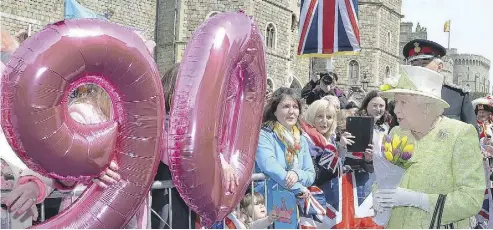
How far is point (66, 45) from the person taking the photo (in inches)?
81.9

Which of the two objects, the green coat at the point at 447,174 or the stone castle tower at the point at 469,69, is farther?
the stone castle tower at the point at 469,69

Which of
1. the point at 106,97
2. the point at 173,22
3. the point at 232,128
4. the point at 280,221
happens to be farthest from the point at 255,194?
the point at 173,22

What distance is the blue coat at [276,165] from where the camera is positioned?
3783 mm

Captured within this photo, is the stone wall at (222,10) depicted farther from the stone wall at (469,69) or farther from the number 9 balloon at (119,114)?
the stone wall at (469,69)

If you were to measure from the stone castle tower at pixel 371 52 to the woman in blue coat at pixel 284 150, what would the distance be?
80.1 feet

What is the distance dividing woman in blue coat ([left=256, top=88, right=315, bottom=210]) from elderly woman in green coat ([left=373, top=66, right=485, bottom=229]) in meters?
1.06

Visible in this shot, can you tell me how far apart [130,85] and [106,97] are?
1.74ft

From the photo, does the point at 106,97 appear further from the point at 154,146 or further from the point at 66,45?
the point at 66,45

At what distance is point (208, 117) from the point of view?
238 centimetres

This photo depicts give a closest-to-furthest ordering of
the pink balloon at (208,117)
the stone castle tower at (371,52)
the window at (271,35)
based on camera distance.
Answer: the pink balloon at (208,117)
the window at (271,35)
the stone castle tower at (371,52)

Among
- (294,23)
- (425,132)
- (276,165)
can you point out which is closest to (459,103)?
(276,165)

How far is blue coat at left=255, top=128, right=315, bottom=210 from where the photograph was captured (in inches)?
149

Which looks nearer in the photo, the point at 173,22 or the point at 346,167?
the point at 346,167

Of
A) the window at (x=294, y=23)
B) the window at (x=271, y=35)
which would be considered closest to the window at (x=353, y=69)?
the window at (x=294, y=23)
